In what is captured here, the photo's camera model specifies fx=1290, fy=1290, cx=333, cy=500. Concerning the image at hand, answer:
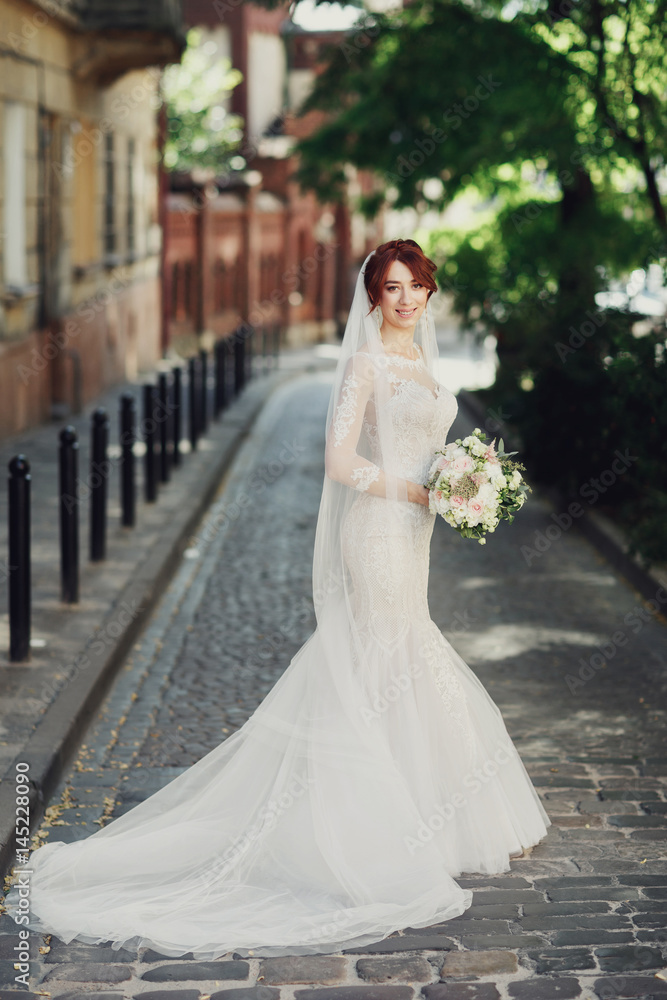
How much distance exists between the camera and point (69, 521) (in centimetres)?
740

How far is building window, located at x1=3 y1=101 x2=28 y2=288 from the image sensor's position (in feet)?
47.6

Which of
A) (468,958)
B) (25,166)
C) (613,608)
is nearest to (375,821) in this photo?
(468,958)

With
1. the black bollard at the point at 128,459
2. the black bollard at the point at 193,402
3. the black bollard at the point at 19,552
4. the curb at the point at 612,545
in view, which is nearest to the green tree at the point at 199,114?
the black bollard at the point at 193,402

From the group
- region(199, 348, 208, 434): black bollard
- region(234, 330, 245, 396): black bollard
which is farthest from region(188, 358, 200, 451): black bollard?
region(234, 330, 245, 396): black bollard

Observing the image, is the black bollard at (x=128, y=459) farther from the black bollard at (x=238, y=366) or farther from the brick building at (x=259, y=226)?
the brick building at (x=259, y=226)

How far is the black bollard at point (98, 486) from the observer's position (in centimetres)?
852

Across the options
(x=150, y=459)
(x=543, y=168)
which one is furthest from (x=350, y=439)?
(x=543, y=168)

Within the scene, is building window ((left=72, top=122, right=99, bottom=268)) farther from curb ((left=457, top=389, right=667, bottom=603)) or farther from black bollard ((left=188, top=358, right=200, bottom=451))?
curb ((left=457, top=389, right=667, bottom=603))

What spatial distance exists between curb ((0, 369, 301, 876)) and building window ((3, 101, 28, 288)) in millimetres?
4200

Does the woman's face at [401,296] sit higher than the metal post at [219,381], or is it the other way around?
the woman's face at [401,296]

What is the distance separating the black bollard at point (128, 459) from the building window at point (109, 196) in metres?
11.1

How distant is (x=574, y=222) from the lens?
15570 mm

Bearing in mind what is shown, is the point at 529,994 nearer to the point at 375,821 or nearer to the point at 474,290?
the point at 375,821

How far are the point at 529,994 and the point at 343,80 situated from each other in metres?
17.0
